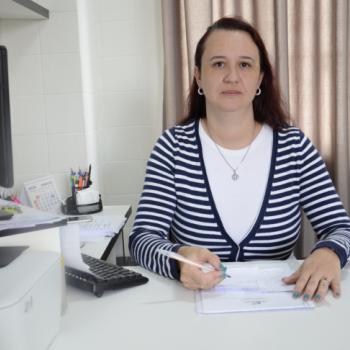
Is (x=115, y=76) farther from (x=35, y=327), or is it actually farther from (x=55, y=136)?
(x=35, y=327)

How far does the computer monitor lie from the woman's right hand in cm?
44

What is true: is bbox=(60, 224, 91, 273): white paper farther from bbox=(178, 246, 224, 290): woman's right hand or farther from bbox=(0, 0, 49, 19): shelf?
bbox=(0, 0, 49, 19): shelf

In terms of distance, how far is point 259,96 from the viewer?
167 cm

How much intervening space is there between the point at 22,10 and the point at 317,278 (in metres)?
1.60

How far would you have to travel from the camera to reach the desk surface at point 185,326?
82 centimetres

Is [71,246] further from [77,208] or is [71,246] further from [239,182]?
[77,208]

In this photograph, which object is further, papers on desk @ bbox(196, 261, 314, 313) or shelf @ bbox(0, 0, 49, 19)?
shelf @ bbox(0, 0, 49, 19)

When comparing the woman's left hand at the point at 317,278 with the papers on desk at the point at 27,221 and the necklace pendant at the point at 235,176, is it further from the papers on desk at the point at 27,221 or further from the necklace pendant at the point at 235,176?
the papers on desk at the point at 27,221

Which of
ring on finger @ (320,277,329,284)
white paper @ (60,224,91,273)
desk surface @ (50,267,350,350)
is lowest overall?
desk surface @ (50,267,350,350)

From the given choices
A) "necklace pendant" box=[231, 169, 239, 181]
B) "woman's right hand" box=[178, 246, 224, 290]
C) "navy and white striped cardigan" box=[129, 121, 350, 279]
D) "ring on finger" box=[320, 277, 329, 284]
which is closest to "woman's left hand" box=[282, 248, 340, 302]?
"ring on finger" box=[320, 277, 329, 284]

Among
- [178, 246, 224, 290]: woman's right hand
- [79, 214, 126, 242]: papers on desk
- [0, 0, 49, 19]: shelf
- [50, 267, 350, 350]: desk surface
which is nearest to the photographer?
[50, 267, 350, 350]: desk surface

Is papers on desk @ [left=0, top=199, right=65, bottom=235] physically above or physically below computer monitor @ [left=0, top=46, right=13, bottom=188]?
below

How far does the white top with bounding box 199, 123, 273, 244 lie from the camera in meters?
1.43

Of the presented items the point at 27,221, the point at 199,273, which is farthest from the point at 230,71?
the point at 27,221
